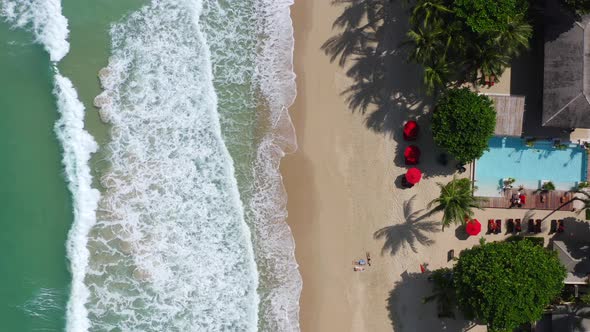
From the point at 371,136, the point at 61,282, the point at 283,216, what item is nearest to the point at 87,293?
the point at 61,282

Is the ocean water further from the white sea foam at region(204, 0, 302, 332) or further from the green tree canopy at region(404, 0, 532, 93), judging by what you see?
the green tree canopy at region(404, 0, 532, 93)

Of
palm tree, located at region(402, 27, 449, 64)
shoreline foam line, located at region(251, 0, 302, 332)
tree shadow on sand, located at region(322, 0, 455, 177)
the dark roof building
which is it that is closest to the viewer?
palm tree, located at region(402, 27, 449, 64)

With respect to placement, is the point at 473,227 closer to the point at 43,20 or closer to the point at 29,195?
the point at 29,195

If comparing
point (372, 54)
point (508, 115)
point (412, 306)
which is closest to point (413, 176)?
point (508, 115)

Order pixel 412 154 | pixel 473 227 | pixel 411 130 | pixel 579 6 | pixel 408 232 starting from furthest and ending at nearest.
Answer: pixel 408 232, pixel 412 154, pixel 411 130, pixel 473 227, pixel 579 6

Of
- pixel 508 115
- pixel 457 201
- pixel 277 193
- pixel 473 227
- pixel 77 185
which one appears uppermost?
pixel 508 115

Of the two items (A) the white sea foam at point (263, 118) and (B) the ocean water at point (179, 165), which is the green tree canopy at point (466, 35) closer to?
(A) the white sea foam at point (263, 118)

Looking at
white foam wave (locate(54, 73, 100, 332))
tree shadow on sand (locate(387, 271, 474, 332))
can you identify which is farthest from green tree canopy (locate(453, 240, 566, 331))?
white foam wave (locate(54, 73, 100, 332))
